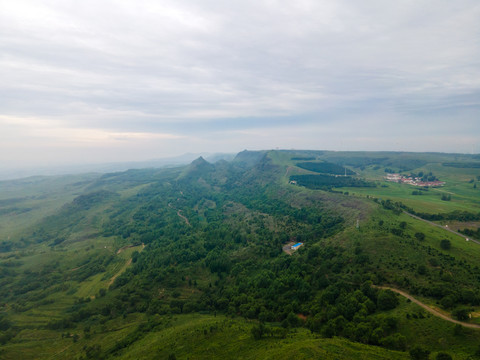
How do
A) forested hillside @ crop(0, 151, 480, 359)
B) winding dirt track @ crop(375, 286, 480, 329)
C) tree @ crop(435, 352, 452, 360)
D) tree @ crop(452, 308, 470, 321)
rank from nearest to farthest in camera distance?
tree @ crop(435, 352, 452, 360), winding dirt track @ crop(375, 286, 480, 329), tree @ crop(452, 308, 470, 321), forested hillside @ crop(0, 151, 480, 359)

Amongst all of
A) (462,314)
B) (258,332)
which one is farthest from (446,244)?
(258,332)

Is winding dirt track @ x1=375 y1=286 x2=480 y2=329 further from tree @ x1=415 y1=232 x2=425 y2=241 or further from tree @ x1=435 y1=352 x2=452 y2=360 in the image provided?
tree @ x1=415 y1=232 x2=425 y2=241

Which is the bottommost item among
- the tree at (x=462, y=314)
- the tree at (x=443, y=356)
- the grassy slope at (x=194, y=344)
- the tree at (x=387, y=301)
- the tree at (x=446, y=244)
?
the grassy slope at (x=194, y=344)

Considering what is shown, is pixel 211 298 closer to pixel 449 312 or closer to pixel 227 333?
pixel 227 333

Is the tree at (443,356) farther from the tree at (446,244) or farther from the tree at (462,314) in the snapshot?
the tree at (446,244)

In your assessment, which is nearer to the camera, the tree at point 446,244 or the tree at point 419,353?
the tree at point 419,353

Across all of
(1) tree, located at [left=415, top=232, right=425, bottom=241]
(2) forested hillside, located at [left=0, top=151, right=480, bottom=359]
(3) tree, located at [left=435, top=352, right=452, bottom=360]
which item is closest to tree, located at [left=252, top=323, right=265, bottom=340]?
(2) forested hillside, located at [left=0, top=151, right=480, bottom=359]

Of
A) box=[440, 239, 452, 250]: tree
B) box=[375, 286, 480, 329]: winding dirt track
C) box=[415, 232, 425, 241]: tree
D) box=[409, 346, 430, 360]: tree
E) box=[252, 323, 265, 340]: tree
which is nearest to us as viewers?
box=[409, 346, 430, 360]: tree

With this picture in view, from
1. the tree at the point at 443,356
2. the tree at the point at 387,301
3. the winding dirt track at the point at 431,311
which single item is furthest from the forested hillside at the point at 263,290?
the tree at the point at 443,356

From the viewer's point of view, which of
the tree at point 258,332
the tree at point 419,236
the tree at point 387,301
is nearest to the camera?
the tree at point 387,301

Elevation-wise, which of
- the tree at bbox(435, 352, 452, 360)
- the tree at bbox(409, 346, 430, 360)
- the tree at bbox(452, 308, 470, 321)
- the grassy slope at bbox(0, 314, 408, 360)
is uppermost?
the tree at bbox(452, 308, 470, 321)

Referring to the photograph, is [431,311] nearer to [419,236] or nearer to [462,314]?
[462,314]
